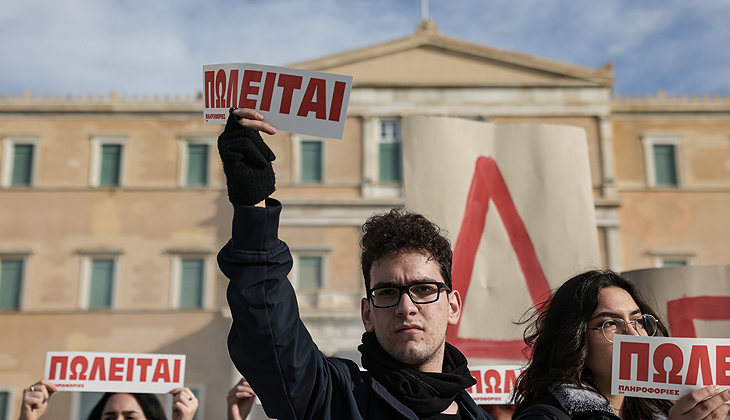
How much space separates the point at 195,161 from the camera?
65.0 feet

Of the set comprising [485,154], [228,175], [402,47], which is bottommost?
[228,175]

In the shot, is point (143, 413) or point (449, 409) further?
point (143, 413)

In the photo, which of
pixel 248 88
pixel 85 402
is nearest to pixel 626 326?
pixel 248 88

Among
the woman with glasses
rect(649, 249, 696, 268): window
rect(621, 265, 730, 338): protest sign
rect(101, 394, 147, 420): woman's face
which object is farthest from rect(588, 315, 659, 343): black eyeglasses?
rect(649, 249, 696, 268): window

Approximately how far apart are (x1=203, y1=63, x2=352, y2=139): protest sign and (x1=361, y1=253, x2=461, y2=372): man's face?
0.47 metres

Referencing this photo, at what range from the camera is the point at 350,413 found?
6.45ft

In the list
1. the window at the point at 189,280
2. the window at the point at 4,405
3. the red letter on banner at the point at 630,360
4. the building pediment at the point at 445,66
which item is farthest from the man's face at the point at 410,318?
the window at the point at 4,405

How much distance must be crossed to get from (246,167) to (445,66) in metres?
18.4

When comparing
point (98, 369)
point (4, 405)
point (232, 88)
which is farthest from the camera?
point (4, 405)

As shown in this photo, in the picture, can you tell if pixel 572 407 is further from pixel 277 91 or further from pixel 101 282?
pixel 101 282

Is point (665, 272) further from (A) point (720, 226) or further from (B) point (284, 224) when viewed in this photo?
(A) point (720, 226)

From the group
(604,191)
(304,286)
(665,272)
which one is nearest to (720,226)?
(604,191)

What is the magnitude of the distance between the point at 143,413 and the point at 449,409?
2352mm

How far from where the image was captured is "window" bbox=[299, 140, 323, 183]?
1930 centimetres
